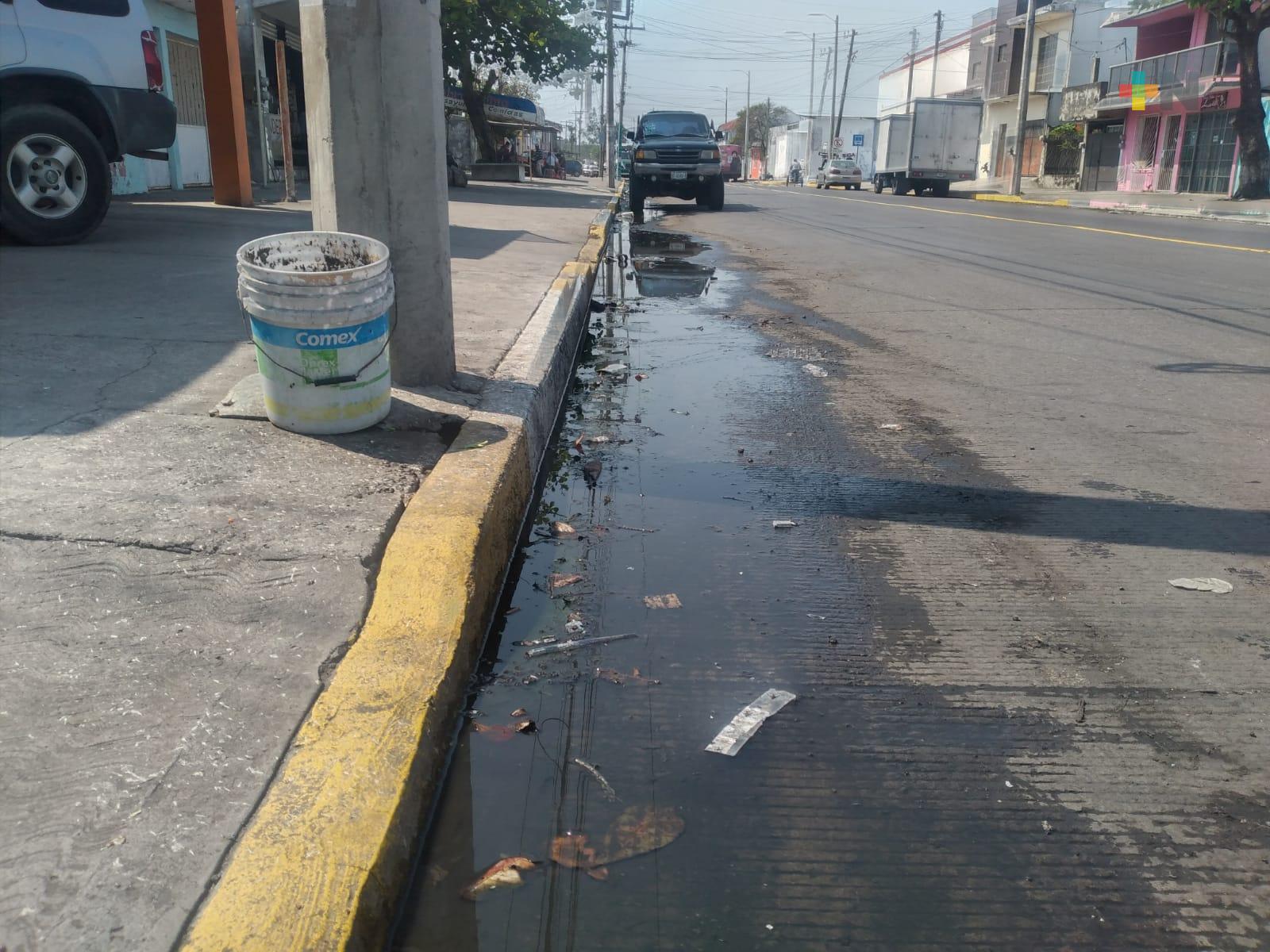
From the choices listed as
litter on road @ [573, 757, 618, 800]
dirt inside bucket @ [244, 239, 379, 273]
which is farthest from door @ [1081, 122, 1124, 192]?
litter on road @ [573, 757, 618, 800]

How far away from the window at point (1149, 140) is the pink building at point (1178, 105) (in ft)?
0.10

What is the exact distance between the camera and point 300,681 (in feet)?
7.82

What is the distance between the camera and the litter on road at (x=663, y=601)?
3.31m

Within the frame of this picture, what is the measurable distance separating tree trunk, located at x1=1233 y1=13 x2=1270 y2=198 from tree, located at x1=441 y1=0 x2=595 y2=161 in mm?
18089

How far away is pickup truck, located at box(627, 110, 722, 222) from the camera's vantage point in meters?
22.1

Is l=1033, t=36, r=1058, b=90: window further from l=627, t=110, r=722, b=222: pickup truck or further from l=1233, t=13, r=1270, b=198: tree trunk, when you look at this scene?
l=627, t=110, r=722, b=222: pickup truck

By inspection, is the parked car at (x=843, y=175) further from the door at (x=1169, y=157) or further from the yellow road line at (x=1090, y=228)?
the yellow road line at (x=1090, y=228)

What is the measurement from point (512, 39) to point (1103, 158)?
28063mm

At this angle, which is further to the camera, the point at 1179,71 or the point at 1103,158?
the point at 1103,158

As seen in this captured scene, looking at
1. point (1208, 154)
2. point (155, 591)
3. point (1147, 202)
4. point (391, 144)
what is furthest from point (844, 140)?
point (155, 591)

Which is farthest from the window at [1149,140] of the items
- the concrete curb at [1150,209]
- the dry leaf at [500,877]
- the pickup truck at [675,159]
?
the dry leaf at [500,877]

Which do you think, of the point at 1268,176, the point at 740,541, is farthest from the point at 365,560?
the point at 1268,176
